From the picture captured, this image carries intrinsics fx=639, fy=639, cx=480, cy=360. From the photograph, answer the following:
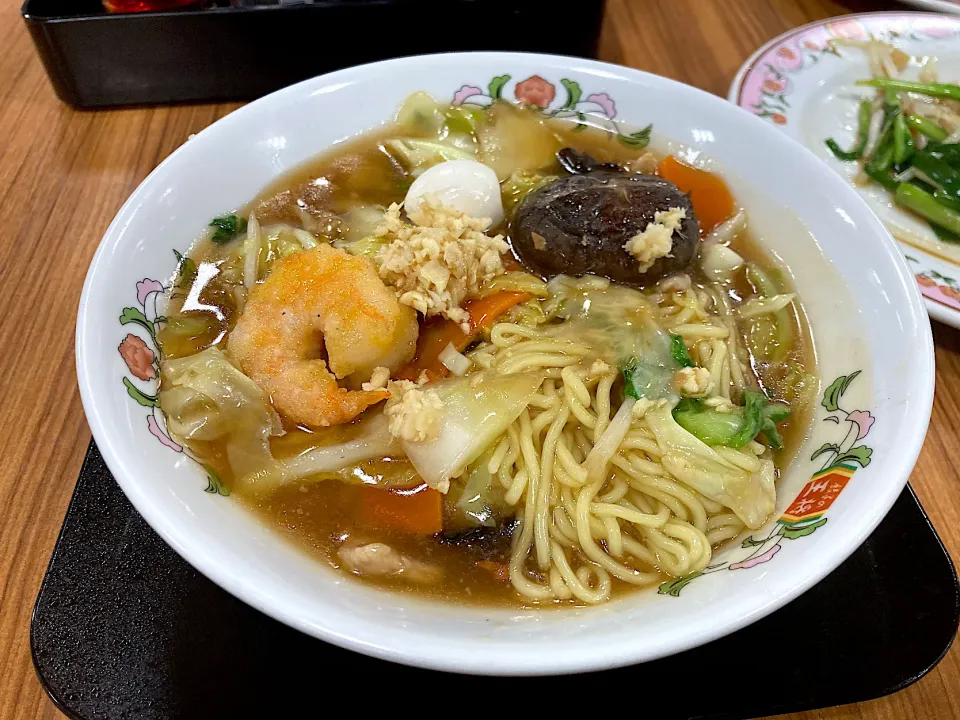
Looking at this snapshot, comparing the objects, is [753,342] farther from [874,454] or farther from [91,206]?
[91,206]

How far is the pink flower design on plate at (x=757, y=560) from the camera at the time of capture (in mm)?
1271

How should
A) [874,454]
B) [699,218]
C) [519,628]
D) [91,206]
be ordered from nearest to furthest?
1. [519,628]
2. [874,454]
3. [699,218]
4. [91,206]

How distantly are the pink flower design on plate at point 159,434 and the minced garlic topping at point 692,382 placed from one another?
116cm

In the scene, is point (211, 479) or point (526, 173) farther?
point (526, 173)

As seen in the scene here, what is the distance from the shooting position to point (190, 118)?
270 cm

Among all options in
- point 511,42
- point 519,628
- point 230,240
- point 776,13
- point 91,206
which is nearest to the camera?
point 519,628

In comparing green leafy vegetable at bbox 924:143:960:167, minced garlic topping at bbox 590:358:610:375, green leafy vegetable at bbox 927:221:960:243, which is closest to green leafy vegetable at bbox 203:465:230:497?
minced garlic topping at bbox 590:358:610:375

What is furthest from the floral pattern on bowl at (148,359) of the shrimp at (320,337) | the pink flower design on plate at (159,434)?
the shrimp at (320,337)

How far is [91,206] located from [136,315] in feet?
3.76

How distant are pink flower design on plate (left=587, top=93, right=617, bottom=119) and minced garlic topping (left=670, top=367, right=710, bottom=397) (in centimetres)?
108

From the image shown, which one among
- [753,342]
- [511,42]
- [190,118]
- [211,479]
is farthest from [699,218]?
[190,118]

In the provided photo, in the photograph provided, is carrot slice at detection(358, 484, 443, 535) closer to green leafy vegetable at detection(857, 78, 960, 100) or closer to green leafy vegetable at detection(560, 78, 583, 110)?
green leafy vegetable at detection(560, 78, 583, 110)

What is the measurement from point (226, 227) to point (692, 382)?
53.1 inches

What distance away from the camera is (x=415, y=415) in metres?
1.38
